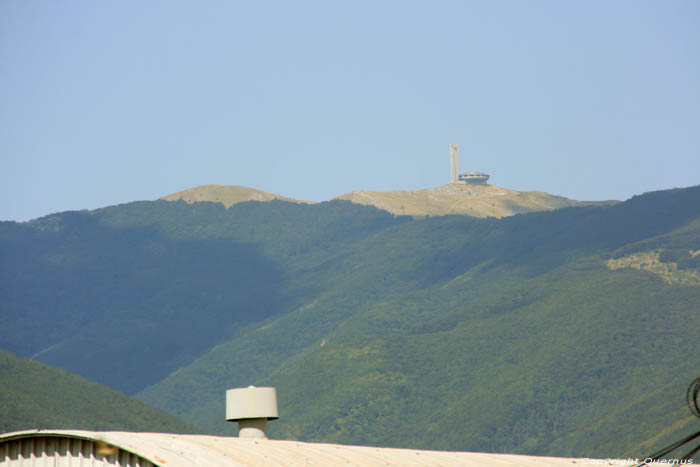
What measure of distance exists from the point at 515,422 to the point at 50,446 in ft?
425

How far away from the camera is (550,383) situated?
157 meters

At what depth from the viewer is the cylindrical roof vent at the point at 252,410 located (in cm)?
3347

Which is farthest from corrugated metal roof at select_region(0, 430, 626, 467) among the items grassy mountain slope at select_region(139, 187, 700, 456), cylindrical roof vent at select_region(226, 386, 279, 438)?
grassy mountain slope at select_region(139, 187, 700, 456)

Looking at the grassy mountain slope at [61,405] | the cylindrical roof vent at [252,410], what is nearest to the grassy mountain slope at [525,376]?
the grassy mountain slope at [61,405]

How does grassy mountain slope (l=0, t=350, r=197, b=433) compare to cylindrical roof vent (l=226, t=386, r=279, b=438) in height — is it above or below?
below

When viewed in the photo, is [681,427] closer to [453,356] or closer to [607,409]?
[607,409]

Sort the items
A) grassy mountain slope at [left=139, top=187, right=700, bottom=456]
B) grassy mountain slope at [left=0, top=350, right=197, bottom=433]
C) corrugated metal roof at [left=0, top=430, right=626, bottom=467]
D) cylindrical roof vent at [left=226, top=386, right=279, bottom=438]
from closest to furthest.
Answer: corrugated metal roof at [left=0, top=430, right=626, bottom=467] < cylindrical roof vent at [left=226, top=386, right=279, bottom=438] < grassy mountain slope at [left=0, top=350, right=197, bottom=433] < grassy mountain slope at [left=139, top=187, right=700, bottom=456]

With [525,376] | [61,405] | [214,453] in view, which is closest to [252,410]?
[214,453]

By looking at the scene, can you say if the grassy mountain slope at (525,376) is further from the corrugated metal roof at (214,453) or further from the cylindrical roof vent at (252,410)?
the corrugated metal roof at (214,453)

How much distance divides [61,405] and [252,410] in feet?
308

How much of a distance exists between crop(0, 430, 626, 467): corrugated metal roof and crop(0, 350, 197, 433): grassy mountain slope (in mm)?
83499

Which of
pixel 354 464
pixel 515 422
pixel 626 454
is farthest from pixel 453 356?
pixel 354 464

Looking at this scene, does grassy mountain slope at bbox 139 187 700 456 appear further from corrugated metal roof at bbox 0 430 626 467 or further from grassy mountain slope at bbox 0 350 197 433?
corrugated metal roof at bbox 0 430 626 467

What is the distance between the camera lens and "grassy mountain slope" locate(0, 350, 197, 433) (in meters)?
112
